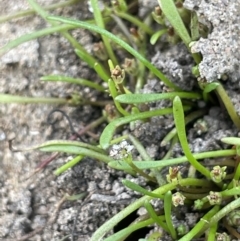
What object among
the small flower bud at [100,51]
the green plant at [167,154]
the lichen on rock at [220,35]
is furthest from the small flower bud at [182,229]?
the small flower bud at [100,51]

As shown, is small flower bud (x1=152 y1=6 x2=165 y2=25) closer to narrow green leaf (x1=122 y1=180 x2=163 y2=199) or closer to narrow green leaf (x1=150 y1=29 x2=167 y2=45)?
narrow green leaf (x1=150 y1=29 x2=167 y2=45)

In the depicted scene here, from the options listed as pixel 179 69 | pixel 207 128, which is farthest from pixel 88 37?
pixel 207 128

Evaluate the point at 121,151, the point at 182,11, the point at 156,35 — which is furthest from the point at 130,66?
the point at 121,151

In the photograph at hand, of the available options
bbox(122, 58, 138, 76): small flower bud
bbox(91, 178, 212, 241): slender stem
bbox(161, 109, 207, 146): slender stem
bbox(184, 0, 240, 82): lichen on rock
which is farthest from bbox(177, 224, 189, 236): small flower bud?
bbox(122, 58, 138, 76): small flower bud

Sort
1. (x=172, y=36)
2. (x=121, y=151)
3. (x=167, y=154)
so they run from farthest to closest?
(x=172, y=36), (x=167, y=154), (x=121, y=151)

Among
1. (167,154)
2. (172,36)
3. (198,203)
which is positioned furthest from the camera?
(172,36)

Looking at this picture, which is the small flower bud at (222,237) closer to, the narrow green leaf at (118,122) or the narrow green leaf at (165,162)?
the narrow green leaf at (165,162)

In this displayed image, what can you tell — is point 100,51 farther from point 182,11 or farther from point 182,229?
point 182,229

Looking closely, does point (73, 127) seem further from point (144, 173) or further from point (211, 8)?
point (211, 8)
